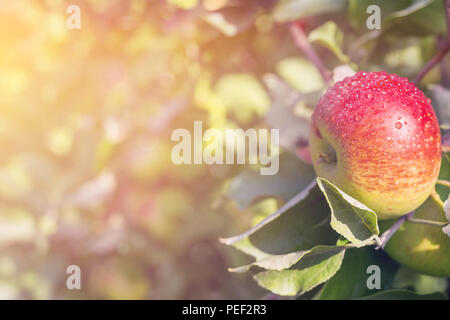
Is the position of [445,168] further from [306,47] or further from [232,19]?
[232,19]

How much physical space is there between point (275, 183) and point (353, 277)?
15 centimetres

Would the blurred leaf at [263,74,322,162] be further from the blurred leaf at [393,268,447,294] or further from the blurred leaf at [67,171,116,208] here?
the blurred leaf at [67,171,116,208]

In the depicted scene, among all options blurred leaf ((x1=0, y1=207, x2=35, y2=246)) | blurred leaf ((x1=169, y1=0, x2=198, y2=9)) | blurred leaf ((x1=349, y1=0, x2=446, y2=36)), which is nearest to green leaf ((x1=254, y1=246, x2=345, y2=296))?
blurred leaf ((x1=349, y1=0, x2=446, y2=36))

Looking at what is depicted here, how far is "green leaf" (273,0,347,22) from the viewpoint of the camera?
675mm

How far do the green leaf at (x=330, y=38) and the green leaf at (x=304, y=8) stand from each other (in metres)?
0.04

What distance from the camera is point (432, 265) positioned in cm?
51

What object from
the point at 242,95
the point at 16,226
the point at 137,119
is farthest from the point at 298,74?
the point at 16,226

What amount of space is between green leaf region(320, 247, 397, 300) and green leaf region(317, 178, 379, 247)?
0.11 metres

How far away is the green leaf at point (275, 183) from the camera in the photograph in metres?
0.59

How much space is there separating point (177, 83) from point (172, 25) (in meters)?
0.20

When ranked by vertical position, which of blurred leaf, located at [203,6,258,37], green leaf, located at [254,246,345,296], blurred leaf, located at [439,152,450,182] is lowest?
green leaf, located at [254,246,345,296]

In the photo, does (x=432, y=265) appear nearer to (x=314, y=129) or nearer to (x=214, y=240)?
(x=314, y=129)

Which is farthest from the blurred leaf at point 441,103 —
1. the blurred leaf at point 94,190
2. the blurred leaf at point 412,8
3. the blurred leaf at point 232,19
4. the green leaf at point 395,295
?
the blurred leaf at point 94,190

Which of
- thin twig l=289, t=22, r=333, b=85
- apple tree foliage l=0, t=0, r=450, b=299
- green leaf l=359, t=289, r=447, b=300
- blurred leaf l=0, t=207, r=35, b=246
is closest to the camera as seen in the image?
green leaf l=359, t=289, r=447, b=300
